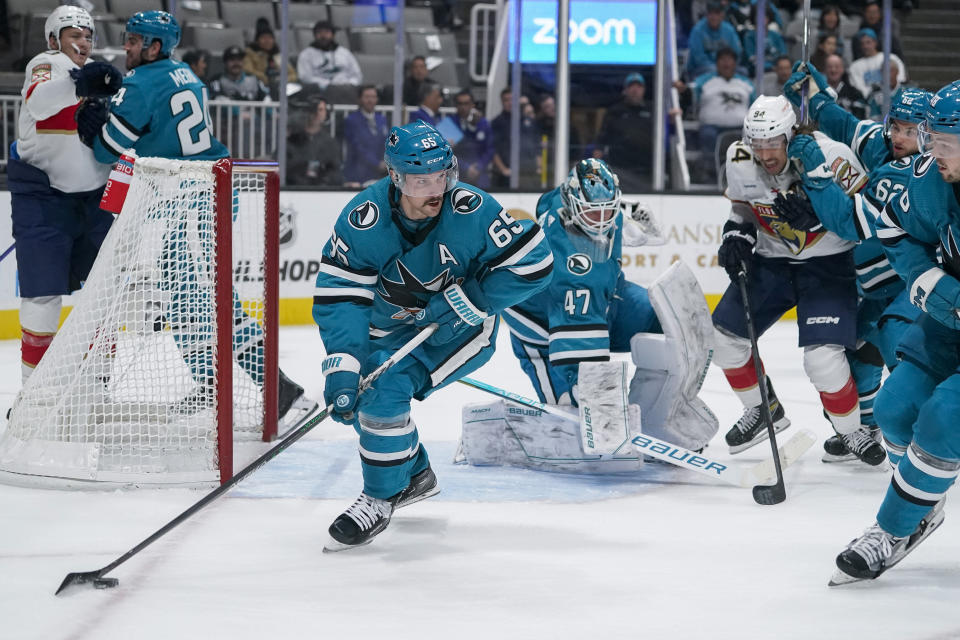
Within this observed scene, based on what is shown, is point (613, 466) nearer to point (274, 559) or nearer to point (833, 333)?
point (833, 333)

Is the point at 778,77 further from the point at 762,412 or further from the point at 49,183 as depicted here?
the point at 49,183

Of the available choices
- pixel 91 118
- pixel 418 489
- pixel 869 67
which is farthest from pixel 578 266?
pixel 869 67

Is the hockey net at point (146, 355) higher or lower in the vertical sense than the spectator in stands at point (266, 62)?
lower

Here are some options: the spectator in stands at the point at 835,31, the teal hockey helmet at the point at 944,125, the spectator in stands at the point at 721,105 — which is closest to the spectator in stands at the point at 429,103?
the spectator in stands at the point at 721,105

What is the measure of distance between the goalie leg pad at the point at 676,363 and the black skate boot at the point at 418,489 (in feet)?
2.84

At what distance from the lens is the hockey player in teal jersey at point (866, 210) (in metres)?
3.46

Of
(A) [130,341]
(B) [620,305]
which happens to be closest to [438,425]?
(B) [620,305]

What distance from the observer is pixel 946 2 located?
9414 mm

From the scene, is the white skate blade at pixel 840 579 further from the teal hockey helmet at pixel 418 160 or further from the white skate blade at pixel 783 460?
the teal hockey helmet at pixel 418 160

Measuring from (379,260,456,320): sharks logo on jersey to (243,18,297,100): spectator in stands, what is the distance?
4087mm

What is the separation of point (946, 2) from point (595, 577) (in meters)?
8.02

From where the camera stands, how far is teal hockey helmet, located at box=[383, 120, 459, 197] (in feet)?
8.95

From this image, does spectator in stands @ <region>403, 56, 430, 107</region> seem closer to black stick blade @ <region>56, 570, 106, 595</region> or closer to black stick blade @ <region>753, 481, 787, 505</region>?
black stick blade @ <region>753, 481, 787, 505</region>

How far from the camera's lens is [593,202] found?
11.8 ft
